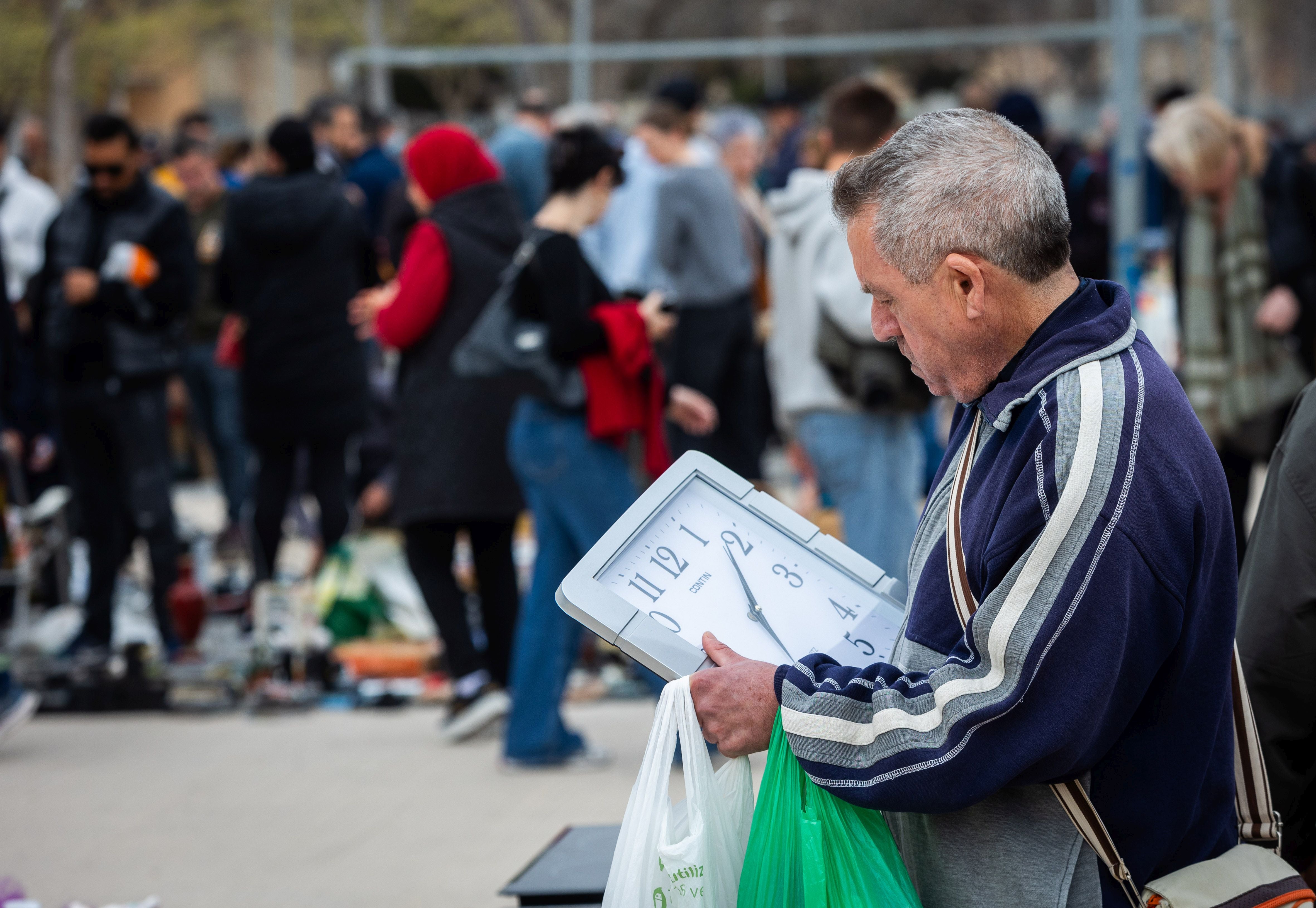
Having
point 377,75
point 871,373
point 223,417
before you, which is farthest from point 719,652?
point 377,75

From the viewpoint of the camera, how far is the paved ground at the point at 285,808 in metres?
4.06

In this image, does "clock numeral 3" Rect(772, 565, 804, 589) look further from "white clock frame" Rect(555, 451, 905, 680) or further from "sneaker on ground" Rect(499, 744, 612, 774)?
"sneaker on ground" Rect(499, 744, 612, 774)

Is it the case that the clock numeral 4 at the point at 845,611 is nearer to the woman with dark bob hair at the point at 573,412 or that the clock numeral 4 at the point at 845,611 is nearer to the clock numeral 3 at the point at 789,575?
the clock numeral 3 at the point at 789,575

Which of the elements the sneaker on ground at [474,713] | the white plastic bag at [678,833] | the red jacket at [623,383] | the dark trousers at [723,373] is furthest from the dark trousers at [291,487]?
the white plastic bag at [678,833]

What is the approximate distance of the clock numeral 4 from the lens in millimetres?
2209

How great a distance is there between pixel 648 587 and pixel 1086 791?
672 mm

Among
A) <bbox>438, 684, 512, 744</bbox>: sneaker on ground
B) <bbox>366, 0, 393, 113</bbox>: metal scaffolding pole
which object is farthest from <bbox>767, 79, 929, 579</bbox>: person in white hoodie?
<bbox>366, 0, 393, 113</bbox>: metal scaffolding pole

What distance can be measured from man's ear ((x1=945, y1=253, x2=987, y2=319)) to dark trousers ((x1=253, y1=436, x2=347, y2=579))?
5.07m

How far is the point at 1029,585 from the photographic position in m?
1.66

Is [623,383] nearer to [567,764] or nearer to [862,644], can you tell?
[567,764]

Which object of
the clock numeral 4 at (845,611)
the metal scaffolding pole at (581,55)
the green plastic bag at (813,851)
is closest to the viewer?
the green plastic bag at (813,851)

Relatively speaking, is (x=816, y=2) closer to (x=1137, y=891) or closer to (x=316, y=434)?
(x=316, y=434)

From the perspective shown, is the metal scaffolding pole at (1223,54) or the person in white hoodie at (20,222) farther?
the metal scaffolding pole at (1223,54)

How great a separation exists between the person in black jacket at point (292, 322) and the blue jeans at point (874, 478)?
8.61ft
